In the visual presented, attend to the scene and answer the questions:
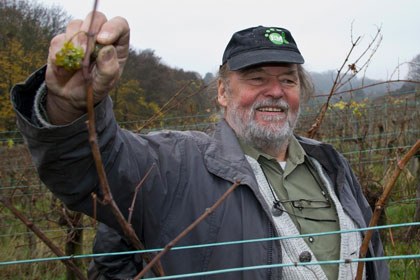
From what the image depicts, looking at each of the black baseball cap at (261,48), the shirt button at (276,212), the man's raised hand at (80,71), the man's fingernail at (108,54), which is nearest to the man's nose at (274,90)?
the black baseball cap at (261,48)

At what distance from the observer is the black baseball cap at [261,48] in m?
2.01

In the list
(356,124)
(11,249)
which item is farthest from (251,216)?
(356,124)

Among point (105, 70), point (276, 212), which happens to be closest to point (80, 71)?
point (105, 70)

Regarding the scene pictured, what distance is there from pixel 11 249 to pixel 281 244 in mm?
4026

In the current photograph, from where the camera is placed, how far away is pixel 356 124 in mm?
6633

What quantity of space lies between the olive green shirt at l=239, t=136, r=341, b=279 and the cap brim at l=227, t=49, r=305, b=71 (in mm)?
445

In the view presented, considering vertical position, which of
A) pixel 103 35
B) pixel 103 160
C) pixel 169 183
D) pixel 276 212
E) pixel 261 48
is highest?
pixel 261 48

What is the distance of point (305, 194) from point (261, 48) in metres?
0.85

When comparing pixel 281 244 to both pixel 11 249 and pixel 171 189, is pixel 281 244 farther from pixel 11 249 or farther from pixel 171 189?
pixel 11 249

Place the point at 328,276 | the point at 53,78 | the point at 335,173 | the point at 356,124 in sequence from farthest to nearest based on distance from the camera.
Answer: the point at 356,124 < the point at 335,173 < the point at 328,276 < the point at 53,78

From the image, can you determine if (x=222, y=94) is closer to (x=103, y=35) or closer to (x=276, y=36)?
(x=276, y=36)

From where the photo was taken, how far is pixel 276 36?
6.90ft

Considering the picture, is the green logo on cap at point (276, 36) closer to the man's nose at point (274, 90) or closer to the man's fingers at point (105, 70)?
the man's nose at point (274, 90)

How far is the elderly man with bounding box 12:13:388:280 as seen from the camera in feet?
3.85
